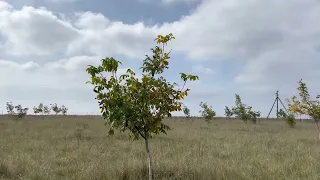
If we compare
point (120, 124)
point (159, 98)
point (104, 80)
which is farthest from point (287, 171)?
point (104, 80)

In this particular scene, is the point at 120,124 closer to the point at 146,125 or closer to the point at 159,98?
the point at 146,125

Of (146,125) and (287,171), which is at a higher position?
(146,125)

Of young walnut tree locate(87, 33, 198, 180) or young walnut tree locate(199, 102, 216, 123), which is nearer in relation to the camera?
young walnut tree locate(87, 33, 198, 180)

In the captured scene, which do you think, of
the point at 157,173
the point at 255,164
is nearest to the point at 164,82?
the point at 157,173

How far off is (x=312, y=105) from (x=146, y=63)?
20.6 meters

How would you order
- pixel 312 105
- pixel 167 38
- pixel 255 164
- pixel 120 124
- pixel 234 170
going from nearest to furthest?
pixel 120 124, pixel 167 38, pixel 234 170, pixel 255 164, pixel 312 105

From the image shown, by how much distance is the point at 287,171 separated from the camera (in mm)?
9039

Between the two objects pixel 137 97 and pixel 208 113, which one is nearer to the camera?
pixel 137 97

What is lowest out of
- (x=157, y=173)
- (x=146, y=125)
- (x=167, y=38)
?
(x=157, y=173)

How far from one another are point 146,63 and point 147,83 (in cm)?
56

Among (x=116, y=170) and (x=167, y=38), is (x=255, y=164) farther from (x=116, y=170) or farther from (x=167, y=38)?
(x=167, y=38)

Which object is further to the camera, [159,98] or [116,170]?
[116,170]

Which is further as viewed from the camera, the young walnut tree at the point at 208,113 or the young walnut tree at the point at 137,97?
the young walnut tree at the point at 208,113

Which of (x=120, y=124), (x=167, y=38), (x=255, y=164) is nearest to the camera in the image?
(x=120, y=124)
